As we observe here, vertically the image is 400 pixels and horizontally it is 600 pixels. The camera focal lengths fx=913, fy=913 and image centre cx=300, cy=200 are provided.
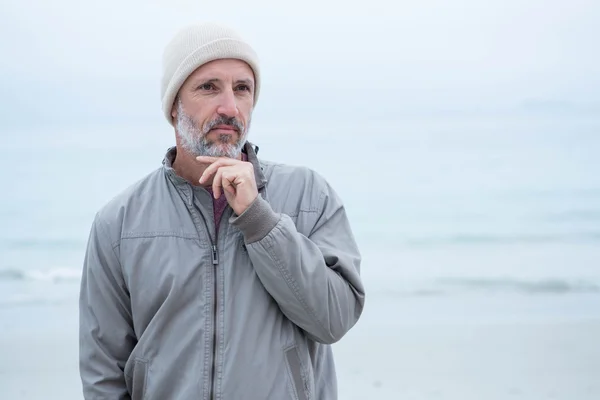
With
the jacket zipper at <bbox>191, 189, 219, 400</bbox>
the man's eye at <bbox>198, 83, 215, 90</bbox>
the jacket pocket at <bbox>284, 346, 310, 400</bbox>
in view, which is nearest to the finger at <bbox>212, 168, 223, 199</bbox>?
the jacket zipper at <bbox>191, 189, 219, 400</bbox>

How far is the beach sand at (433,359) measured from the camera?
4.74 metres

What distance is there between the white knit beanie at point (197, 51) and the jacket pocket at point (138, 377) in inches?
21.4

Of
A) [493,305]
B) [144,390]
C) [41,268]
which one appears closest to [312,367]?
[144,390]

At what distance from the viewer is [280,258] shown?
1.66 metres

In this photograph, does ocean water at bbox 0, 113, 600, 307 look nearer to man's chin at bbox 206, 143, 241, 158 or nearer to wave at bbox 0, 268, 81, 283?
wave at bbox 0, 268, 81, 283

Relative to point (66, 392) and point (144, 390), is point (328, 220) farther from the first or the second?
point (66, 392)

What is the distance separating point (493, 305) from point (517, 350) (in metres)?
1.68

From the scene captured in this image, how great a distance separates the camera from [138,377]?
1.78 metres

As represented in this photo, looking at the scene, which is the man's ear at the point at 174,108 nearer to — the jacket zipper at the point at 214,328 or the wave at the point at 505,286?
the jacket zipper at the point at 214,328

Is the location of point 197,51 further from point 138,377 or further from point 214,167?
point 138,377

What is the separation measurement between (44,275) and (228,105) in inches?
285

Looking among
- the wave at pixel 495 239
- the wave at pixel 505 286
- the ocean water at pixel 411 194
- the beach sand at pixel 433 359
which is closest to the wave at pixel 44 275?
the ocean water at pixel 411 194

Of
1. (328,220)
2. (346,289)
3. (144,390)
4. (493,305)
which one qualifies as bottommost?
(493,305)

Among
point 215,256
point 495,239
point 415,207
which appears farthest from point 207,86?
point 415,207
